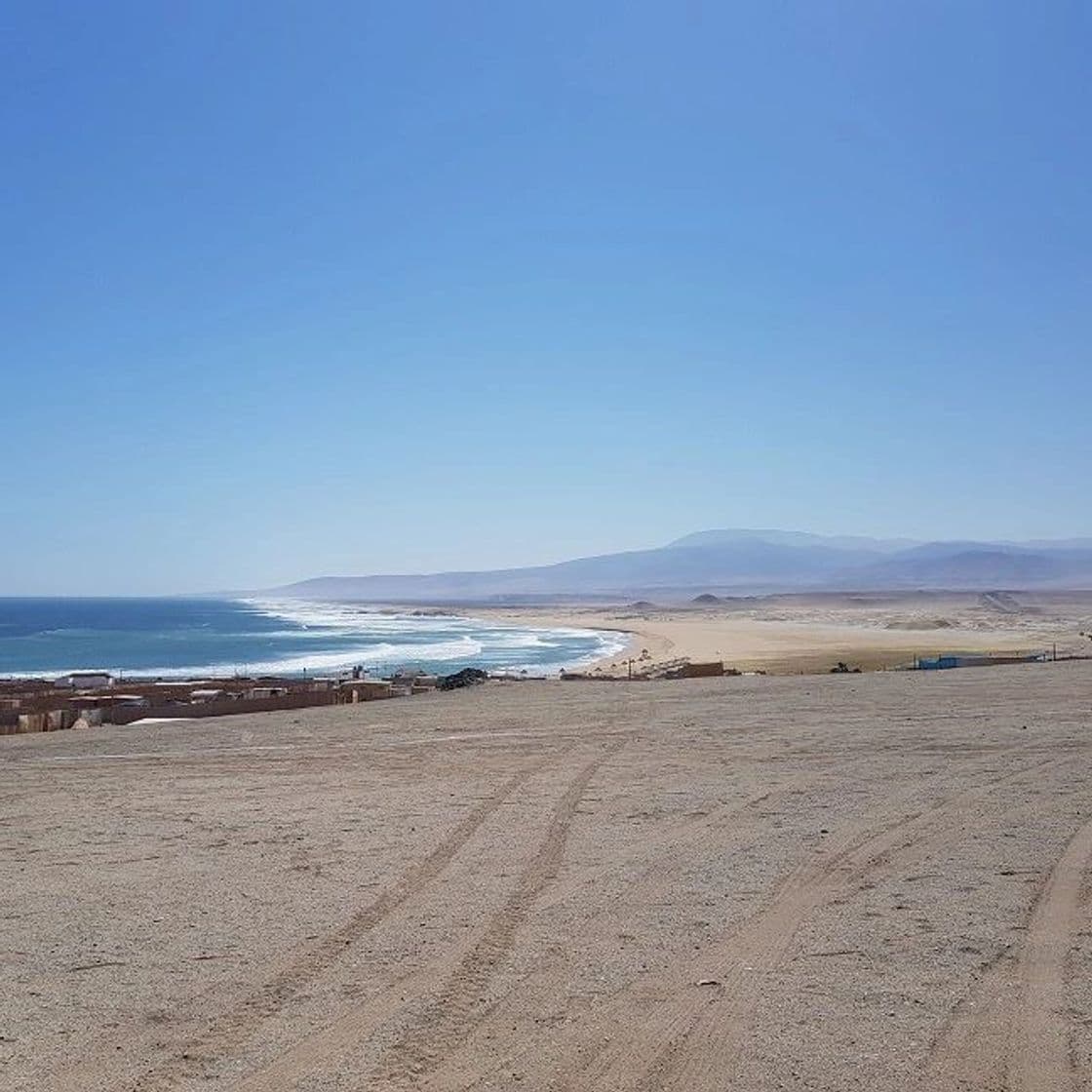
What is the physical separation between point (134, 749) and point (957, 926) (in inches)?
529

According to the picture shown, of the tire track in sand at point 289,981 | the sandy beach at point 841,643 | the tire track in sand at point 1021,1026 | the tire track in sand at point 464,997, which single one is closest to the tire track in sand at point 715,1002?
the tire track in sand at point 464,997

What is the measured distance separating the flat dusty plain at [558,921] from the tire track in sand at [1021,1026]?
0.02 metres

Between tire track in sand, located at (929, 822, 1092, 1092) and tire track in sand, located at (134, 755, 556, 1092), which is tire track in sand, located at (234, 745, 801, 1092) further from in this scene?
tire track in sand, located at (929, 822, 1092, 1092)

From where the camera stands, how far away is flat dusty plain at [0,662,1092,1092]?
5266mm

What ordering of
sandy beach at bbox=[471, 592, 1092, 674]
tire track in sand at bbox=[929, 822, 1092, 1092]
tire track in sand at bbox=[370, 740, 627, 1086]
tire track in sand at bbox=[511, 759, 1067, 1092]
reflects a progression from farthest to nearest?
sandy beach at bbox=[471, 592, 1092, 674], tire track in sand at bbox=[370, 740, 627, 1086], tire track in sand at bbox=[511, 759, 1067, 1092], tire track in sand at bbox=[929, 822, 1092, 1092]

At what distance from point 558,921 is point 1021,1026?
9.58 feet

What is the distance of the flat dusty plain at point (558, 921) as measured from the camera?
5.27 m

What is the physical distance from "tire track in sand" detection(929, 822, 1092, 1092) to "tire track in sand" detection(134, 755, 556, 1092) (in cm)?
326

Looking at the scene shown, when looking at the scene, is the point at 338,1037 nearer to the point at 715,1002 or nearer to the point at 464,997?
the point at 464,997

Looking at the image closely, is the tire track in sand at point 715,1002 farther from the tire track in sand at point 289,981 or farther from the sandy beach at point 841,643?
the sandy beach at point 841,643

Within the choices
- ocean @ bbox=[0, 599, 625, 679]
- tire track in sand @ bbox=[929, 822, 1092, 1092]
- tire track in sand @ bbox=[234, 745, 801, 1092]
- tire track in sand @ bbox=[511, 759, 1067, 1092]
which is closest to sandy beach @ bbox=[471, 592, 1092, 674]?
ocean @ bbox=[0, 599, 625, 679]

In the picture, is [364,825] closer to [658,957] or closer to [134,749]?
[658,957]

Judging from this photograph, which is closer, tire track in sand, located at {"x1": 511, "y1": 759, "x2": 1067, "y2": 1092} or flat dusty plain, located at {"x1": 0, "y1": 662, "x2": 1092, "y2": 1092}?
tire track in sand, located at {"x1": 511, "y1": 759, "x2": 1067, "y2": 1092}

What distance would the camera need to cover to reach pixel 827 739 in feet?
52.6
